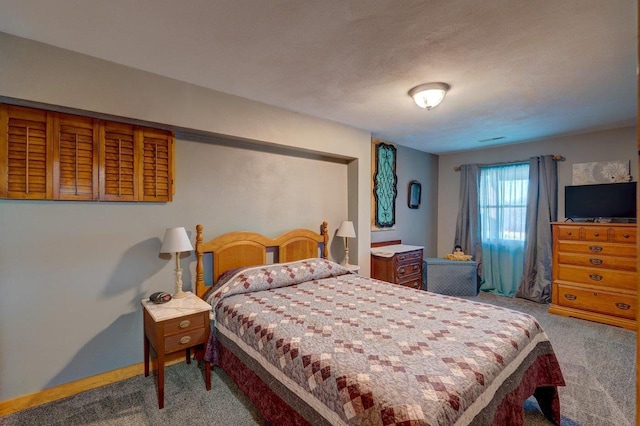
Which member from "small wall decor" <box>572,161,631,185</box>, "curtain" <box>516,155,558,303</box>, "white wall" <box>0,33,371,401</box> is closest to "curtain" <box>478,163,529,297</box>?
"curtain" <box>516,155,558,303</box>

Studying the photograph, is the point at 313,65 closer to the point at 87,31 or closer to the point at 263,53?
the point at 263,53

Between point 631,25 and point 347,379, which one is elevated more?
point 631,25

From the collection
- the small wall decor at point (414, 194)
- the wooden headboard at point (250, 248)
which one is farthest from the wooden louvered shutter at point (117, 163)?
the small wall decor at point (414, 194)

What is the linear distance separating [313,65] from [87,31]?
1385mm

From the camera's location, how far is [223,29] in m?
1.71

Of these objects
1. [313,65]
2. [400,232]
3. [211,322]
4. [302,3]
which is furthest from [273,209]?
[400,232]

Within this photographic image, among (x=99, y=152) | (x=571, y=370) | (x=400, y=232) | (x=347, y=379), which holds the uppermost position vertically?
(x=99, y=152)

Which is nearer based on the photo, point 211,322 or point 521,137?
point 211,322

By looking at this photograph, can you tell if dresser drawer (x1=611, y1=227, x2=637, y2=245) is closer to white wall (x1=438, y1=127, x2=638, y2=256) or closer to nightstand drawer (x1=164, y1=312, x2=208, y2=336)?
white wall (x1=438, y1=127, x2=638, y2=256)

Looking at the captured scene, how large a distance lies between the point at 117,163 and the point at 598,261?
16.7 feet

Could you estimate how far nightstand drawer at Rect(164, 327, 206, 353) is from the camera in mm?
1996

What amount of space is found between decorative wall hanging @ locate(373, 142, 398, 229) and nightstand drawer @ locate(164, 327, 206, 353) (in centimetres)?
291

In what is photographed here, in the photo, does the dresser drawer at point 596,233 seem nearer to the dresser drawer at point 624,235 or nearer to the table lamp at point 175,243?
the dresser drawer at point 624,235

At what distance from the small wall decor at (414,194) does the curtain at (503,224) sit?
3.19 feet
